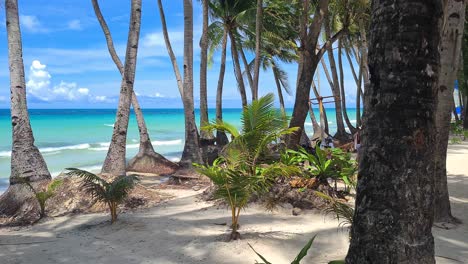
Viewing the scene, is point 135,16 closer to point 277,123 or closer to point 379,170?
point 277,123

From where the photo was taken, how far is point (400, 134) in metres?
1.98

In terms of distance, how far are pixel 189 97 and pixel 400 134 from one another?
9722mm

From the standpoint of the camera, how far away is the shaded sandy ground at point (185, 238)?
4367 millimetres

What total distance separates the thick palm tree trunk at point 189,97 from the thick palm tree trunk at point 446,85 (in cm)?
682

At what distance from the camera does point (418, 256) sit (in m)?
2.05

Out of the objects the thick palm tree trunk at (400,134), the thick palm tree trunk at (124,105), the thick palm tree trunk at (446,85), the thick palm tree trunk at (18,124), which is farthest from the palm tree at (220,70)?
the thick palm tree trunk at (400,134)

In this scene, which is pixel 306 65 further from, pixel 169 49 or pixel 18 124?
pixel 169 49

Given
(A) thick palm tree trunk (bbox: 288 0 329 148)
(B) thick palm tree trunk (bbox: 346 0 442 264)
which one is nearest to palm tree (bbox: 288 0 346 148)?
(A) thick palm tree trunk (bbox: 288 0 329 148)

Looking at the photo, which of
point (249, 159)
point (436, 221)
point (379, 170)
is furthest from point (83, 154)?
point (379, 170)

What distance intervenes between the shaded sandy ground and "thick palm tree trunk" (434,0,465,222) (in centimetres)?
40

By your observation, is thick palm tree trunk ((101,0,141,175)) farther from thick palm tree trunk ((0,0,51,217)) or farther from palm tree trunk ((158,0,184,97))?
palm tree trunk ((158,0,184,97))

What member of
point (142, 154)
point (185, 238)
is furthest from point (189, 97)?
point (185, 238)

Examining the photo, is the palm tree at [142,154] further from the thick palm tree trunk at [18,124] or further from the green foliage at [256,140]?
the green foliage at [256,140]

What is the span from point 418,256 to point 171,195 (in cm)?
668
